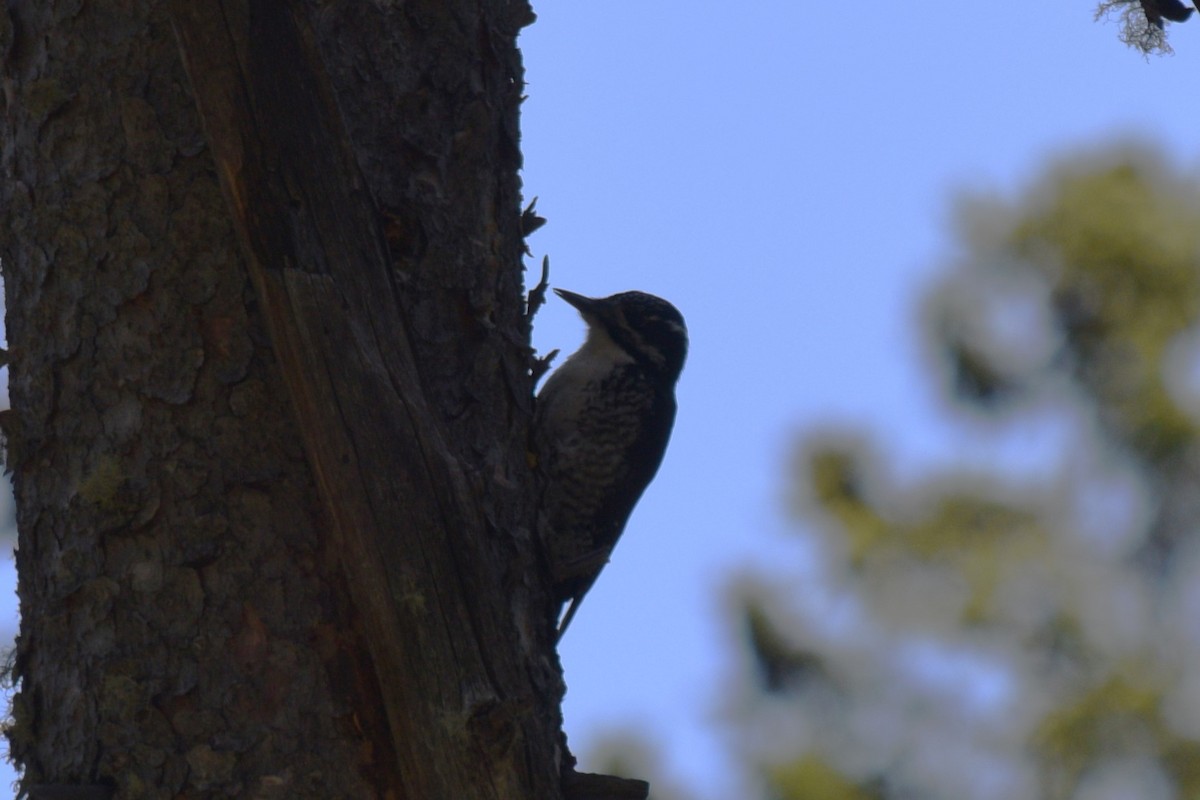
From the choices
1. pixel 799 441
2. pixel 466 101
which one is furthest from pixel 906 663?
pixel 466 101

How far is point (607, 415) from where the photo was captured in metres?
4.05

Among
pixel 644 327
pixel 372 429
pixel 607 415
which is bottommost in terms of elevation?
pixel 372 429

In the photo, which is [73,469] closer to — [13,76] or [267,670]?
[267,670]

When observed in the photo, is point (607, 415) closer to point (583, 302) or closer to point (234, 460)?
point (583, 302)

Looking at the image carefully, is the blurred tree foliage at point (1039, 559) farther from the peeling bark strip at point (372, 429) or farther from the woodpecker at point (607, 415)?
the peeling bark strip at point (372, 429)

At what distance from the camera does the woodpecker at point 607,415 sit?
396cm

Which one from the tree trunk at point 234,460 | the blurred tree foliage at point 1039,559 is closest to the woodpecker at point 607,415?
the tree trunk at point 234,460

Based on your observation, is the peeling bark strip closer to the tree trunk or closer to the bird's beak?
the tree trunk

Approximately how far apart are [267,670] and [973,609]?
6.82m

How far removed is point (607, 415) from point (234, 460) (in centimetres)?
200

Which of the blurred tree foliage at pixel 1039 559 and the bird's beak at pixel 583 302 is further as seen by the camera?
the blurred tree foliage at pixel 1039 559

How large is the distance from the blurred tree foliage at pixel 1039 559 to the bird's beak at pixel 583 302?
4.54 meters

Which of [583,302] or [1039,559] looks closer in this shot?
[583,302]

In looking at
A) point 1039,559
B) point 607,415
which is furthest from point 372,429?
point 1039,559
